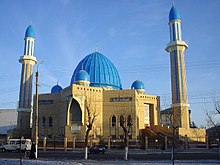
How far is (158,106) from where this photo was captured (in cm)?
5222

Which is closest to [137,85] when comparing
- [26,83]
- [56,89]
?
[56,89]

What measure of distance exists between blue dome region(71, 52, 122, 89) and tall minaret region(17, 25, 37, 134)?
8463 mm

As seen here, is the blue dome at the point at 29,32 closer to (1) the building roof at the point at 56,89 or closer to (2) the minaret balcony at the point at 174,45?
(1) the building roof at the point at 56,89

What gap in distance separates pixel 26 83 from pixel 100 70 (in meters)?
14.3

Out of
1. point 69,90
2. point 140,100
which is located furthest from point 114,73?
point 69,90

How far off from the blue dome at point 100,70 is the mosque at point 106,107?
0.63 ft

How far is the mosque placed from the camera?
4401 cm

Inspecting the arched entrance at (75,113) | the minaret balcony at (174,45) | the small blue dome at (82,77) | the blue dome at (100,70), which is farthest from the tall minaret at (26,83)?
the minaret balcony at (174,45)

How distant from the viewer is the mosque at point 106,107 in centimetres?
4401

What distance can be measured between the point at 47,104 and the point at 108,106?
10743mm

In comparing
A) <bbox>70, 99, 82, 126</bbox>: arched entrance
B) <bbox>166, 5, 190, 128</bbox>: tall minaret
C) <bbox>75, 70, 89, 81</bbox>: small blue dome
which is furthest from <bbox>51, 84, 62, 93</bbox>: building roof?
<bbox>166, 5, 190, 128</bbox>: tall minaret

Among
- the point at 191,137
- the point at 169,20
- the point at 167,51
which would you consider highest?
the point at 169,20

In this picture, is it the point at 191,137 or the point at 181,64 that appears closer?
the point at 191,137

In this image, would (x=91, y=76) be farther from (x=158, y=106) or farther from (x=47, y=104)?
(x=158, y=106)
